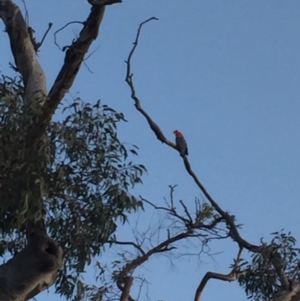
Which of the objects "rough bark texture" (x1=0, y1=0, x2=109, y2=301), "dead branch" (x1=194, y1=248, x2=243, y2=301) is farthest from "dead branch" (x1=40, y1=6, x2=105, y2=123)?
"dead branch" (x1=194, y1=248, x2=243, y2=301)

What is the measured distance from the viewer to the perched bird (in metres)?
7.39

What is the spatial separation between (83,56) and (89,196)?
3.94ft

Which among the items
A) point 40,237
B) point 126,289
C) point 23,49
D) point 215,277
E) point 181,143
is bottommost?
point 40,237

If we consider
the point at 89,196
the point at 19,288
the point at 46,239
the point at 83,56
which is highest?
the point at 83,56

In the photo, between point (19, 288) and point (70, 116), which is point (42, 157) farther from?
point (19, 288)

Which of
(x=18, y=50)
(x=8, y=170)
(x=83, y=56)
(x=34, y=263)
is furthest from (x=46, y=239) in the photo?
(x=18, y=50)

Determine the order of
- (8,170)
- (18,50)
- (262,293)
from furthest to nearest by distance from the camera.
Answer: (262,293)
(18,50)
(8,170)

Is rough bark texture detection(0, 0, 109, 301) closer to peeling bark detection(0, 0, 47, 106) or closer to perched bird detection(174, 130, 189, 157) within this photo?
peeling bark detection(0, 0, 47, 106)

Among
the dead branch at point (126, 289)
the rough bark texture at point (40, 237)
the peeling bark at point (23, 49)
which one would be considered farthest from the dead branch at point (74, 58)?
the dead branch at point (126, 289)

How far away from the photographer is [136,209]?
684 cm

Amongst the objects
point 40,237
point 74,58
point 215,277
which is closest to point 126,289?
point 215,277

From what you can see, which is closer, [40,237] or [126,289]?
[40,237]

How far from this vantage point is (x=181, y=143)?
317 inches

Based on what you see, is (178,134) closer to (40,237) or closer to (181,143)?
(181,143)
